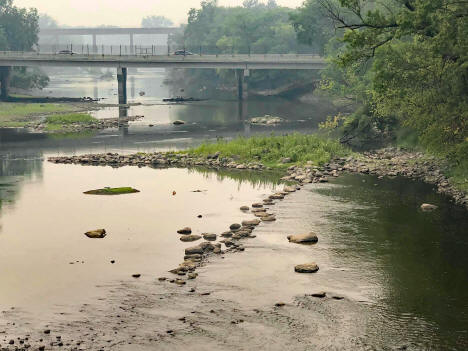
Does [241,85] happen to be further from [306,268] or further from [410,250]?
[306,268]

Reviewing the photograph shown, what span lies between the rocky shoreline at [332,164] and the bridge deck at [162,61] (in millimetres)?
72493

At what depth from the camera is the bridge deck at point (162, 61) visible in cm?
13800

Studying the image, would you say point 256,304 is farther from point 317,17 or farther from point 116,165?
point 317,17

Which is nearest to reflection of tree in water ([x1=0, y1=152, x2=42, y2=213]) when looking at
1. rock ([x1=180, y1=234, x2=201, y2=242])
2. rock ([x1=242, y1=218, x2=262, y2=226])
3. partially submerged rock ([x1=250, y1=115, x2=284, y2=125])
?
rock ([x1=180, y1=234, x2=201, y2=242])

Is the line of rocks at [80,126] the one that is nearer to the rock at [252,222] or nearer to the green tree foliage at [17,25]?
the rock at [252,222]

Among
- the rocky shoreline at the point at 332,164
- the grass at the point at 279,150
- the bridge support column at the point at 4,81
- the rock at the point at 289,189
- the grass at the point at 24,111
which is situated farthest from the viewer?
the bridge support column at the point at 4,81

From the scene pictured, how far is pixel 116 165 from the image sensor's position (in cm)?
6444

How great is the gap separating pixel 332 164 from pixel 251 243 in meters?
24.8

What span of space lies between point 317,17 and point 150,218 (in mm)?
111800

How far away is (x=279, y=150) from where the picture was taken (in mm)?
Result: 65125

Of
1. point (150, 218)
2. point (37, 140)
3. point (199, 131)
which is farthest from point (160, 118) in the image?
point (150, 218)

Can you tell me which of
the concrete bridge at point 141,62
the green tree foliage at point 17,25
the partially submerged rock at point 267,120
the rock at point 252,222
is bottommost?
the partially submerged rock at point 267,120

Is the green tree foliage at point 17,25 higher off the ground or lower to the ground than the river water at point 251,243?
higher

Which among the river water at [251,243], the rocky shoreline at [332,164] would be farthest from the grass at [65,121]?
the river water at [251,243]
